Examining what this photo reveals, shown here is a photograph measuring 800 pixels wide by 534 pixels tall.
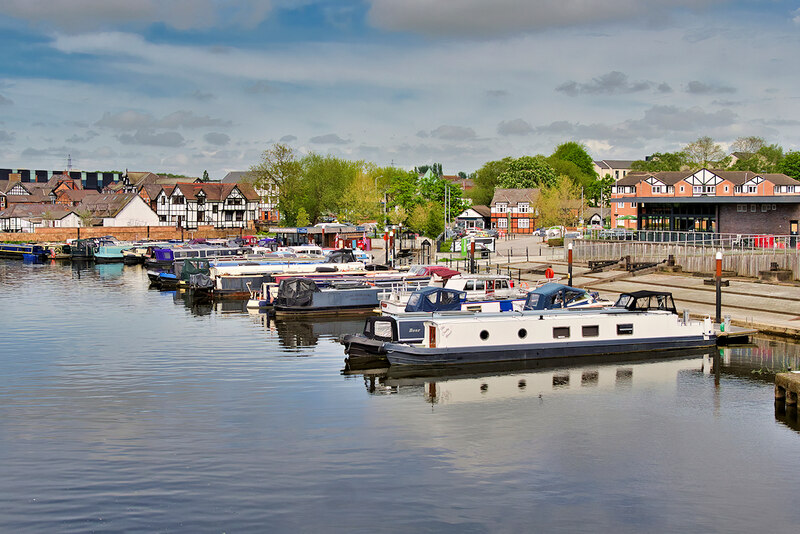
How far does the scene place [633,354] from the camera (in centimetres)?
3834

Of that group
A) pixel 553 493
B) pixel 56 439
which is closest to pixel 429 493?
pixel 553 493

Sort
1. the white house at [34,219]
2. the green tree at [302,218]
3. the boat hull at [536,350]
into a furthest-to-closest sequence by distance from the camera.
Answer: the white house at [34,219] < the green tree at [302,218] < the boat hull at [536,350]

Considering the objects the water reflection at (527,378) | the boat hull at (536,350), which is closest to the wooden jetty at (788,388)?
the water reflection at (527,378)

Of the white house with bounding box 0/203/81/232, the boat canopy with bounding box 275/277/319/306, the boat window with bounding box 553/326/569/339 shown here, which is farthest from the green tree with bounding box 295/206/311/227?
the boat window with bounding box 553/326/569/339

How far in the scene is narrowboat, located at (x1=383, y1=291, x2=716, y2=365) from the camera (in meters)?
36.0

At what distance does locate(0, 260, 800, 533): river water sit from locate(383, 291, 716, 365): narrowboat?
1210mm

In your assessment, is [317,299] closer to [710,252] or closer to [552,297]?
[552,297]

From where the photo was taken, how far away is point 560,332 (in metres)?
37.5

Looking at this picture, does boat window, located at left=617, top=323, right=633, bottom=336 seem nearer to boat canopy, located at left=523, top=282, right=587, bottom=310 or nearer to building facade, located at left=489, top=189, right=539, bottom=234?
boat canopy, located at left=523, top=282, right=587, bottom=310

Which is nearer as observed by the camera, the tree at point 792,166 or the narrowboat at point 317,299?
the narrowboat at point 317,299

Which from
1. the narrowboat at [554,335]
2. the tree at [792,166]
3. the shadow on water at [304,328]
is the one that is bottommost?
the shadow on water at [304,328]

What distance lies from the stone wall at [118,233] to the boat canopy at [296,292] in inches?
3324

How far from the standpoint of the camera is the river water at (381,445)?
20.1 m

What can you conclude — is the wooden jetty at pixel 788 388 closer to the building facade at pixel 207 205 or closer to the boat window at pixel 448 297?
the boat window at pixel 448 297
